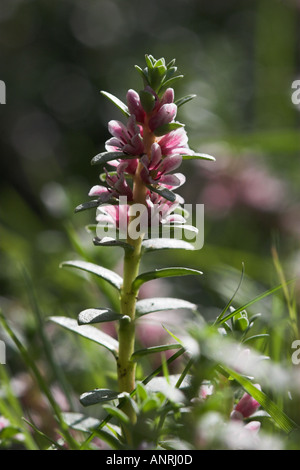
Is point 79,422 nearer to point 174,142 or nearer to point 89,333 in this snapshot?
point 89,333

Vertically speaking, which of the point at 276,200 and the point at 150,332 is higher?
the point at 276,200

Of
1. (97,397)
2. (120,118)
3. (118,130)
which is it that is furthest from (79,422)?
(120,118)

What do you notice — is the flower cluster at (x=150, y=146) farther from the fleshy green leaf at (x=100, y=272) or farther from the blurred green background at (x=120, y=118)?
A: the blurred green background at (x=120, y=118)

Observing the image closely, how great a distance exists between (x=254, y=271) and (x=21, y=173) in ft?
4.42

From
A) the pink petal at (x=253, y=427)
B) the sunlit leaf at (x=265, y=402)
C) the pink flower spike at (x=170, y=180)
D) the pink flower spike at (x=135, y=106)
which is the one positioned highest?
the pink flower spike at (x=135, y=106)

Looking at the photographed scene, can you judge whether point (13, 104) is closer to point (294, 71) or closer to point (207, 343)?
point (294, 71)

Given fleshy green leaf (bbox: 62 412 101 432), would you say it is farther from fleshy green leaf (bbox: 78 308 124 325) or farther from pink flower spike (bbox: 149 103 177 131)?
pink flower spike (bbox: 149 103 177 131)

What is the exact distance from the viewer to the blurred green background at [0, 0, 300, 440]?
50.8 inches

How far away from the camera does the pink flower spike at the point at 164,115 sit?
1.87ft

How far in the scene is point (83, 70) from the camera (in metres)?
2.57

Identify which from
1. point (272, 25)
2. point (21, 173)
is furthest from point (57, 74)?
point (272, 25)

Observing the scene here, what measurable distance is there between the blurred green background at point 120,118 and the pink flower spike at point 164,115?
0.76 feet

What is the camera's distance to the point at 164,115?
57 centimetres

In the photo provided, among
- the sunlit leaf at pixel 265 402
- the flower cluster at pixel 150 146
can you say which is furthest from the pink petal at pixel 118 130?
the sunlit leaf at pixel 265 402
